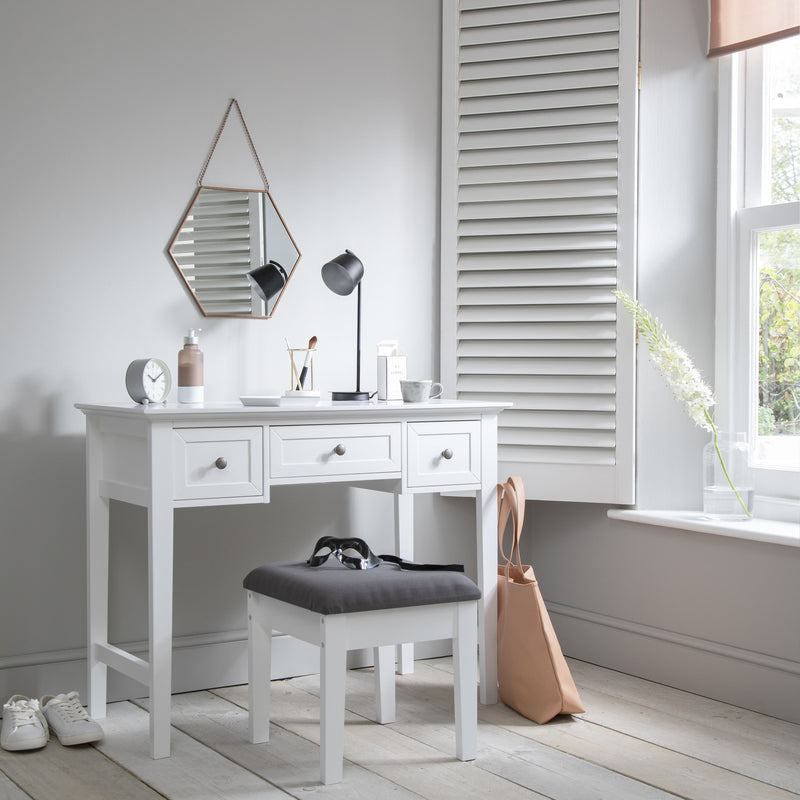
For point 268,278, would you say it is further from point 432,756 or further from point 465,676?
point 432,756

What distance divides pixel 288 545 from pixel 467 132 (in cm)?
137

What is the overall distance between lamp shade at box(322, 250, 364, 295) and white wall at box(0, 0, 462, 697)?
26cm

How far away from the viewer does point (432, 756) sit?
7.48 feet

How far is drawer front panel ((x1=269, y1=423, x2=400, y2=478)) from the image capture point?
238 centimetres

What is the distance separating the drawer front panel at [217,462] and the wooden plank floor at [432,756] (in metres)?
0.60

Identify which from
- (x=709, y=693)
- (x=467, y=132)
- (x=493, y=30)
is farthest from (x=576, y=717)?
(x=493, y=30)

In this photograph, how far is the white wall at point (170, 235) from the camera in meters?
2.57

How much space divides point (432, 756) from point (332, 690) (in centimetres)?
36

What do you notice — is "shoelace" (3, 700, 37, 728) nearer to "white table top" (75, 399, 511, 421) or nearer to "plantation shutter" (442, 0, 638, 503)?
"white table top" (75, 399, 511, 421)

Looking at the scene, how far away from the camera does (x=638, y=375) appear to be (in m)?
2.96

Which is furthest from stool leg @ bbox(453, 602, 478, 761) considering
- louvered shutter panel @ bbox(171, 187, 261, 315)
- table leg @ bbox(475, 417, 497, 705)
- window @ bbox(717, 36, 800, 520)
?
louvered shutter panel @ bbox(171, 187, 261, 315)

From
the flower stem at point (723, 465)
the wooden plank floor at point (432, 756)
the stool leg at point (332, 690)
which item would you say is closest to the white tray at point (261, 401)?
the stool leg at point (332, 690)

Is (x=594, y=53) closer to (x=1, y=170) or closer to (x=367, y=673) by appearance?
(x=1, y=170)

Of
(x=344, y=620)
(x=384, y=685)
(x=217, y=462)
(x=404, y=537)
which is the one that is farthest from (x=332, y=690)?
(x=404, y=537)
